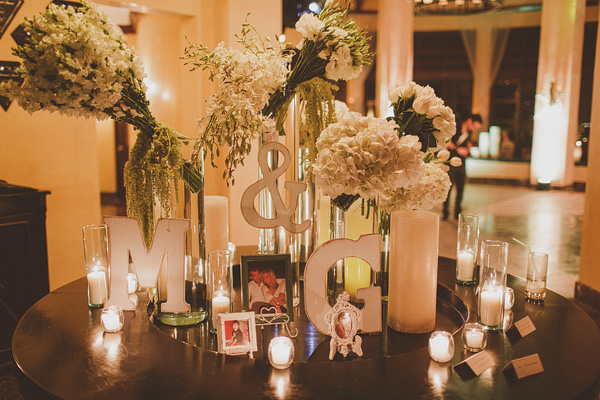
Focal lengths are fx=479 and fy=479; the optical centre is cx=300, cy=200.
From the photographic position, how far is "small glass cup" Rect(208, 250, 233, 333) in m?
1.26

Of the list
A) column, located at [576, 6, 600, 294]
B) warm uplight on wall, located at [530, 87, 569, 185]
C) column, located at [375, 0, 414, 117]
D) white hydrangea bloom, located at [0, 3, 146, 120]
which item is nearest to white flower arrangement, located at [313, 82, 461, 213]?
white hydrangea bloom, located at [0, 3, 146, 120]

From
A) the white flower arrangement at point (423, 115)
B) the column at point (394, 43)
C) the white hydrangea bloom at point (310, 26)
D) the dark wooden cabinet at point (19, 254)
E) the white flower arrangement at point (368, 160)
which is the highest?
the column at point (394, 43)

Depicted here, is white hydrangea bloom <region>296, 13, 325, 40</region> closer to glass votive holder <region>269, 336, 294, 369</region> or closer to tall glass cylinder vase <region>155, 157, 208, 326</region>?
tall glass cylinder vase <region>155, 157, 208, 326</region>

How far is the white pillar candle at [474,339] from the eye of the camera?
115 cm

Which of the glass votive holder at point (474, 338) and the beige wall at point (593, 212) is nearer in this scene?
the glass votive holder at point (474, 338)

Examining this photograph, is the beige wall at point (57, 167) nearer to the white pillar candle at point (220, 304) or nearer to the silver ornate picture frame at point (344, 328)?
the white pillar candle at point (220, 304)

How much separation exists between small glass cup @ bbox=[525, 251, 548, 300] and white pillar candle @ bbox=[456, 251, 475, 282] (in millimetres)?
184

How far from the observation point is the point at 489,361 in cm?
106

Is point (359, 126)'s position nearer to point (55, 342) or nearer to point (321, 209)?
point (321, 209)

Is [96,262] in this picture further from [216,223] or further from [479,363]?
[479,363]

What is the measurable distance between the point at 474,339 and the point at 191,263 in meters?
0.78

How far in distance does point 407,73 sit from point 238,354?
9.06 m

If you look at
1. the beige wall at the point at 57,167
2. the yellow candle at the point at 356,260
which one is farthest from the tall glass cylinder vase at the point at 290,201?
the beige wall at the point at 57,167

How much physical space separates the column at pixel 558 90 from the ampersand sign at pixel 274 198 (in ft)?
32.7
